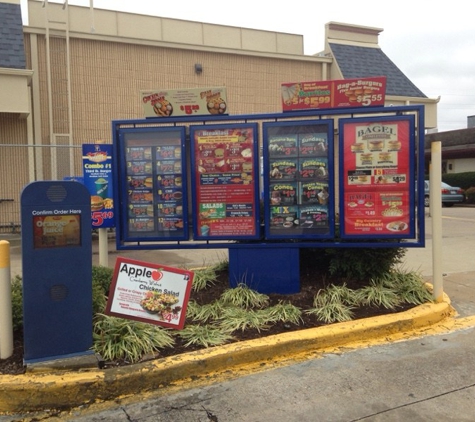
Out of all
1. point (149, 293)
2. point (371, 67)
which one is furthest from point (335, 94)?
point (371, 67)

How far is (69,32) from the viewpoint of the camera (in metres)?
13.2

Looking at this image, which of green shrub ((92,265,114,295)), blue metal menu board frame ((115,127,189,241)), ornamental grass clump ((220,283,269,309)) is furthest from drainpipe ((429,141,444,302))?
green shrub ((92,265,114,295))

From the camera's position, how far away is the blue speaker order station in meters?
3.79

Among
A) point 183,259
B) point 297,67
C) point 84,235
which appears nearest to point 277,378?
point 84,235

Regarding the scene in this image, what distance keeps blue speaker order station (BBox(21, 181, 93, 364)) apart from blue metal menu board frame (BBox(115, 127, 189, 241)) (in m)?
2.00

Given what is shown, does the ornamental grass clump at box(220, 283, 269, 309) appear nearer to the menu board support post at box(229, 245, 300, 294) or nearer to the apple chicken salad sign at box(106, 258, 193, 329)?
the menu board support post at box(229, 245, 300, 294)

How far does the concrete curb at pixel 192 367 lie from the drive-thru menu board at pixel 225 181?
67.3 inches

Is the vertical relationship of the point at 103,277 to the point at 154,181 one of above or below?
below

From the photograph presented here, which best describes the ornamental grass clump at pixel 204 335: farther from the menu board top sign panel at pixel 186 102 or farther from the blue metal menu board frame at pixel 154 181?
the menu board top sign panel at pixel 186 102

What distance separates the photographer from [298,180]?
5812 mm

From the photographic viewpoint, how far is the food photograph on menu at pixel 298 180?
5.75 metres

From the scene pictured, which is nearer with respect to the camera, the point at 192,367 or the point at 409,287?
the point at 192,367

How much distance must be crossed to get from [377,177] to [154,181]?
9.01ft

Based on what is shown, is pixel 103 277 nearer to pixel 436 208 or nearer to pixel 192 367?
pixel 192 367
